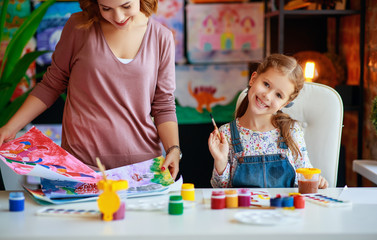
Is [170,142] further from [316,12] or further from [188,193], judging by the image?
[316,12]

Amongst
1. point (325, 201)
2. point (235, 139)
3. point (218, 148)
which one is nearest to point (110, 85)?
point (218, 148)

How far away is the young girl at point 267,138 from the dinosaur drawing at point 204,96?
1.33 metres

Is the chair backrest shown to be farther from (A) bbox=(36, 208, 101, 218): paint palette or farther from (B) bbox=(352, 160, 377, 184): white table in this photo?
(A) bbox=(36, 208, 101, 218): paint palette

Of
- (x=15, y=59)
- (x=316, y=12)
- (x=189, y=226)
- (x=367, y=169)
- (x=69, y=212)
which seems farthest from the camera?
(x=316, y=12)

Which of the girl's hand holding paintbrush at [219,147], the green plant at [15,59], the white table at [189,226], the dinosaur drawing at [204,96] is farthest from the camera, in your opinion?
the dinosaur drawing at [204,96]

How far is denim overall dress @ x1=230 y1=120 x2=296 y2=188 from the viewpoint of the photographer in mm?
1795

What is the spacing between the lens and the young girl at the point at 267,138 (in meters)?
1.79

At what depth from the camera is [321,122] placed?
1946 mm

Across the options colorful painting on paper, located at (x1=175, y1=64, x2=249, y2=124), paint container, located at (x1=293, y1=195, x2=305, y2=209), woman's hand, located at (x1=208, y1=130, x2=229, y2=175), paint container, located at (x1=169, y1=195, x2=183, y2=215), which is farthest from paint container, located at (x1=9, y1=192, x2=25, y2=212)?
colorful painting on paper, located at (x1=175, y1=64, x2=249, y2=124)

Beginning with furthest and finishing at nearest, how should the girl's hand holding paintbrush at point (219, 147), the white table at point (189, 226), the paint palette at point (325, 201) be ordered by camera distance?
the girl's hand holding paintbrush at point (219, 147) → the paint palette at point (325, 201) → the white table at point (189, 226)

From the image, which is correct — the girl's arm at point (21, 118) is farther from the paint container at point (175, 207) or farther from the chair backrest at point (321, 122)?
the chair backrest at point (321, 122)

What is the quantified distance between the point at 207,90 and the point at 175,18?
495 millimetres

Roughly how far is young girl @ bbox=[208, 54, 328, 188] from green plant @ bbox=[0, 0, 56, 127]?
4.20 ft

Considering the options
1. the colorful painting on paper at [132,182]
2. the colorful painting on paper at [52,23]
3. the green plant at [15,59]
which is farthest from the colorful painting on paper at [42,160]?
the colorful painting on paper at [52,23]
